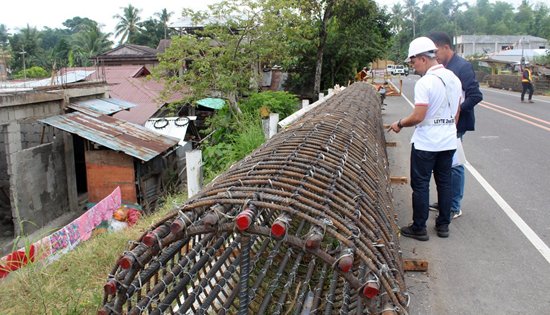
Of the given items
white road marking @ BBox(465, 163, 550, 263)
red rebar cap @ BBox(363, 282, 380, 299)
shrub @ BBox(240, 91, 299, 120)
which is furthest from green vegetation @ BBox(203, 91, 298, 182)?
red rebar cap @ BBox(363, 282, 380, 299)

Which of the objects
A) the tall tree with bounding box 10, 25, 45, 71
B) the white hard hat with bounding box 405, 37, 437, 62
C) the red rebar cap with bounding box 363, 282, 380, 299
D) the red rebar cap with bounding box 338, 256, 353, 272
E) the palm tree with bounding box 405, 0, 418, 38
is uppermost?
the palm tree with bounding box 405, 0, 418, 38

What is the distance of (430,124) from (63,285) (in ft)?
12.4

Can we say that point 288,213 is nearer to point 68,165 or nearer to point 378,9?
point 68,165

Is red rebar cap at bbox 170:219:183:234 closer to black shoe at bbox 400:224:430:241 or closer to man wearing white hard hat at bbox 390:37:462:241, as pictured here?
man wearing white hard hat at bbox 390:37:462:241

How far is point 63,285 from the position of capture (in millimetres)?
4410

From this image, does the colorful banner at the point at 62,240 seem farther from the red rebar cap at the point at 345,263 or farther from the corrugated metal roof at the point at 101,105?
the corrugated metal roof at the point at 101,105

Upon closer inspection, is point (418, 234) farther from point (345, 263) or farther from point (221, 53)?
point (221, 53)

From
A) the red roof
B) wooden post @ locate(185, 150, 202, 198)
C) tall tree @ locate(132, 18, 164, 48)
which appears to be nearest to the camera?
wooden post @ locate(185, 150, 202, 198)

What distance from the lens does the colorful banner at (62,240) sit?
5.52m

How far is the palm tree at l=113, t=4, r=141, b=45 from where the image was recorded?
196 feet

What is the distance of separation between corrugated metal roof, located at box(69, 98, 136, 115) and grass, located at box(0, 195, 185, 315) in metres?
9.96

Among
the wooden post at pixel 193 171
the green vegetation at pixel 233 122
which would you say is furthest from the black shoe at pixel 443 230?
the green vegetation at pixel 233 122

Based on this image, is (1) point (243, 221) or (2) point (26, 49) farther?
(2) point (26, 49)

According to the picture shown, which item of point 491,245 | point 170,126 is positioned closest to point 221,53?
point 170,126
